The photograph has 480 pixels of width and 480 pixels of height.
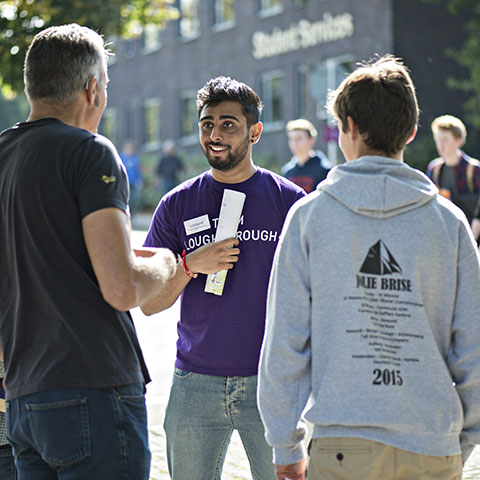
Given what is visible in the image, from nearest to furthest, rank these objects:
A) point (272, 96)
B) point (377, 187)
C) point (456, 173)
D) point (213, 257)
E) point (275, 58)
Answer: point (377, 187) → point (213, 257) → point (456, 173) → point (275, 58) → point (272, 96)

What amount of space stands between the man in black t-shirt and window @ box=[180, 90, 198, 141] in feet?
98.0

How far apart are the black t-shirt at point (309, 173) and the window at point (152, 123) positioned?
80.0ft

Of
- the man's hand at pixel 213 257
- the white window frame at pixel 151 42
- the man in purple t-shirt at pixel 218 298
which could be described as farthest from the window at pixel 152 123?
the man's hand at pixel 213 257

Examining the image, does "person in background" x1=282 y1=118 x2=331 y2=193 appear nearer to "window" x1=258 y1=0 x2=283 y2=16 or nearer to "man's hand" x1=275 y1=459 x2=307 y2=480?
"man's hand" x1=275 y1=459 x2=307 y2=480

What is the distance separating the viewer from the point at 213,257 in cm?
388

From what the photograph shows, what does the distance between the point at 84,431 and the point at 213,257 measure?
1.18 m

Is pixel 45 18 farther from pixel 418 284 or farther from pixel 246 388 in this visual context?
pixel 418 284

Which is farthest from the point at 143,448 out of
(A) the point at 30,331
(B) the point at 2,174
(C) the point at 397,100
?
(C) the point at 397,100

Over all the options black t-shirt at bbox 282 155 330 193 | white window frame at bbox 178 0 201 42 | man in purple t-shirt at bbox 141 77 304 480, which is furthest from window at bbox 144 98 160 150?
man in purple t-shirt at bbox 141 77 304 480

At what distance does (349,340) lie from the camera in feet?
9.23

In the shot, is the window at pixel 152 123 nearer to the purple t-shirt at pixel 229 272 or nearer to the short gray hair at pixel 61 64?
the purple t-shirt at pixel 229 272

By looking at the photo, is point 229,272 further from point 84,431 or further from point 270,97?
point 270,97

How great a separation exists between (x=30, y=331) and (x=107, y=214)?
42 centimetres

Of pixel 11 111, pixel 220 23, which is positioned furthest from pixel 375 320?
pixel 11 111
